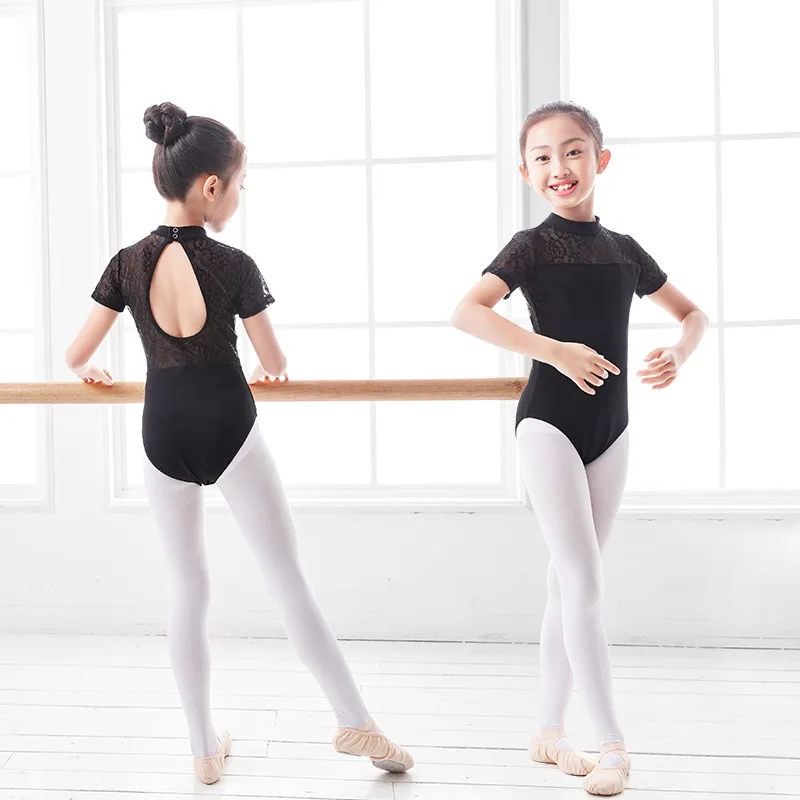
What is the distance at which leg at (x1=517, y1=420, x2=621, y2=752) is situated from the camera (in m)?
1.52

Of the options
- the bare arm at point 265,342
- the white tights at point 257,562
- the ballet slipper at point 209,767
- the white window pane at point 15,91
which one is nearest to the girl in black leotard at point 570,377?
the bare arm at point 265,342

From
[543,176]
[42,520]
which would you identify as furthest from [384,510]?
[543,176]

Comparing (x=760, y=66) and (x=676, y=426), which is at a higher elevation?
(x=760, y=66)

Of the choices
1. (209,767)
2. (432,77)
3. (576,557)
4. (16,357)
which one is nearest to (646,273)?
(576,557)

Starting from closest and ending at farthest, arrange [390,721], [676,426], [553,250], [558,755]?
[553,250] → [558,755] → [390,721] → [676,426]

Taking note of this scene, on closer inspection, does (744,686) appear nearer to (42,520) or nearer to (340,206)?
(340,206)

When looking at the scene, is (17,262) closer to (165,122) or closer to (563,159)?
(165,122)

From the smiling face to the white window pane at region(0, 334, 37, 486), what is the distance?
192cm

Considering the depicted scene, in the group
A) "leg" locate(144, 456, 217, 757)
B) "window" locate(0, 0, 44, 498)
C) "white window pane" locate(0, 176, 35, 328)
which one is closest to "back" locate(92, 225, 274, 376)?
"leg" locate(144, 456, 217, 757)

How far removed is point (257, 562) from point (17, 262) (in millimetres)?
1708

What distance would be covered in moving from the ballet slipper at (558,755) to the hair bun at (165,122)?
4.70 feet

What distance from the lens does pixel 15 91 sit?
2.67 m

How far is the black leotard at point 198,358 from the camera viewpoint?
151cm

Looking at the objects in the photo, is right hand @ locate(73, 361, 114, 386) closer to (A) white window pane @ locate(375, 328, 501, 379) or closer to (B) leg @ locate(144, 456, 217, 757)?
(B) leg @ locate(144, 456, 217, 757)
